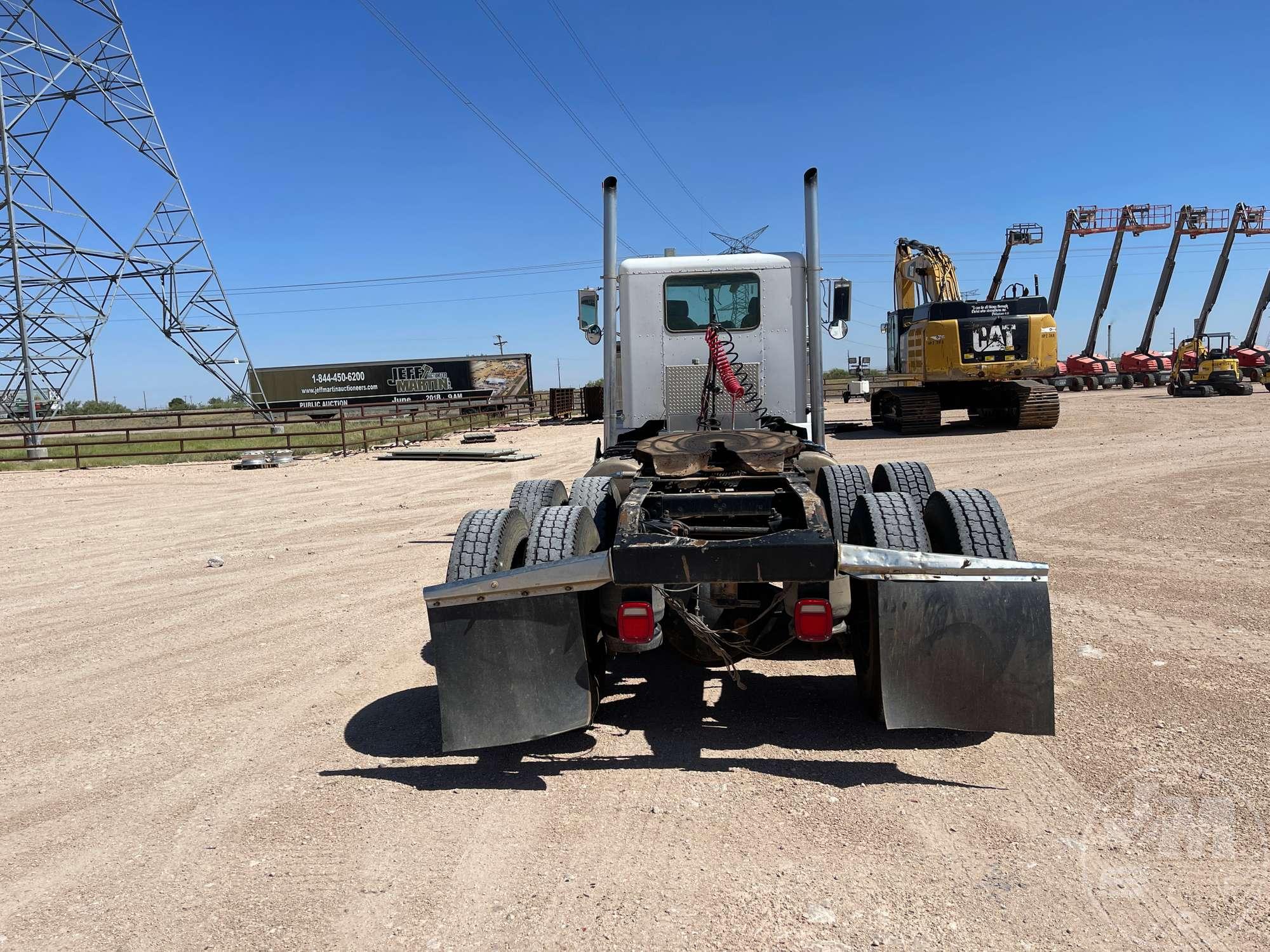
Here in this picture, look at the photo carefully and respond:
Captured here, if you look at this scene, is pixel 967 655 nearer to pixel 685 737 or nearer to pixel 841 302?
pixel 685 737

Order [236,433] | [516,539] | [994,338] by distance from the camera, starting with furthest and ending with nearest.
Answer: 1. [236,433]
2. [994,338]
3. [516,539]

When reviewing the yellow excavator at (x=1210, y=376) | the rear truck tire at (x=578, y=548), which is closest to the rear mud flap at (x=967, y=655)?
the rear truck tire at (x=578, y=548)

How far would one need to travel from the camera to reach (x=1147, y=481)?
1184 cm

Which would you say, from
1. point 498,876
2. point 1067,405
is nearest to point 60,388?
point 498,876

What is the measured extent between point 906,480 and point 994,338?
1653 centimetres

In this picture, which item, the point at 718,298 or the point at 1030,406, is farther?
the point at 1030,406

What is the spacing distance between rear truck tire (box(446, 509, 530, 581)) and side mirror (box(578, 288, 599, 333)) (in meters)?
3.13

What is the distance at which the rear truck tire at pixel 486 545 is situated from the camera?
4125mm

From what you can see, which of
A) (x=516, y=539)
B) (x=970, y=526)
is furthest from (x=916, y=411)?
(x=516, y=539)

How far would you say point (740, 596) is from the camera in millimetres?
3945

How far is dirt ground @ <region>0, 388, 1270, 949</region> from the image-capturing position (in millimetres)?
2695

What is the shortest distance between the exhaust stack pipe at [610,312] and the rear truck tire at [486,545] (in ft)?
8.68

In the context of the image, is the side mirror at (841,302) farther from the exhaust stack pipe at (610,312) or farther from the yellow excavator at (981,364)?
the yellow excavator at (981,364)

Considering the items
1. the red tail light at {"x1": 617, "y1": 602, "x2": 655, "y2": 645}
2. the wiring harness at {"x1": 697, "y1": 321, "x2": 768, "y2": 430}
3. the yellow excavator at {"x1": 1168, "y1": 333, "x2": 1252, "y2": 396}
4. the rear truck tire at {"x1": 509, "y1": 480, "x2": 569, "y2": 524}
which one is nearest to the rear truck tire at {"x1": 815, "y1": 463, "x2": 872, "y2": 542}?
the red tail light at {"x1": 617, "y1": 602, "x2": 655, "y2": 645}
